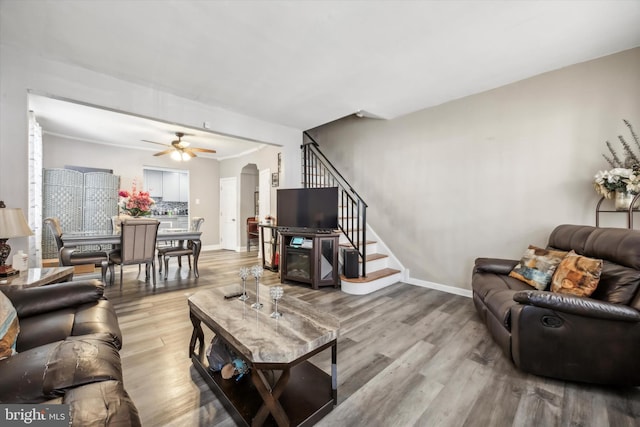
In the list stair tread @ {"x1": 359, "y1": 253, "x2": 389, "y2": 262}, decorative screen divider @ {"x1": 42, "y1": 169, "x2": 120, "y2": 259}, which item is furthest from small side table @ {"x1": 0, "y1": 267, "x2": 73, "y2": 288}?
stair tread @ {"x1": 359, "y1": 253, "x2": 389, "y2": 262}

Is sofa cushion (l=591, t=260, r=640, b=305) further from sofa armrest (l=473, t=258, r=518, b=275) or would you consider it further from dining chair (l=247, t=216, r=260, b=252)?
dining chair (l=247, t=216, r=260, b=252)

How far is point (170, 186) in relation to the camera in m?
7.55

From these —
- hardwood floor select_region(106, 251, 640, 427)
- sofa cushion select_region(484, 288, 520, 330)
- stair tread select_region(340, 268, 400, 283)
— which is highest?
sofa cushion select_region(484, 288, 520, 330)

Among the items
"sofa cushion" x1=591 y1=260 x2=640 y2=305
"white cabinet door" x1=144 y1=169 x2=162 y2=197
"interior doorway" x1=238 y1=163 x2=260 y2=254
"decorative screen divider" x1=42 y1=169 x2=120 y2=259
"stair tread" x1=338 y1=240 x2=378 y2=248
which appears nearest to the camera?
"sofa cushion" x1=591 y1=260 x2=640 y2=305

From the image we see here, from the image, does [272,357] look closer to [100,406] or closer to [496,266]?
[100,406]

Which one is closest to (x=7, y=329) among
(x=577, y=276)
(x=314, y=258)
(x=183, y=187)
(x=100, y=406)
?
(x=100, y=406)

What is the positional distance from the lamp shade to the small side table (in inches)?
13.5

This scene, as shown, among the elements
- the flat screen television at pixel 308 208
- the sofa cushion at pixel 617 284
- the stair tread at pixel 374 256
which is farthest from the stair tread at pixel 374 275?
the sofa cushion at pixel 617 284

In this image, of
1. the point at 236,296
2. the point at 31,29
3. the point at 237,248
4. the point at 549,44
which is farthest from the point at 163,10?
the point at 237,248

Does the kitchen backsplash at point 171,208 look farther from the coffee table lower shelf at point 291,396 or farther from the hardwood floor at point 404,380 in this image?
the coffee table lower shelf at point 291,396

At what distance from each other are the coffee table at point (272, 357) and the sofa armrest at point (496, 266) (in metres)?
2.20

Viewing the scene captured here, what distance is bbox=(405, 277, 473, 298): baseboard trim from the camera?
3.55 metres

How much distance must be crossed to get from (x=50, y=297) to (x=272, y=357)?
160 centimetres

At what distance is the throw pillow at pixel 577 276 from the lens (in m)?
1.95
